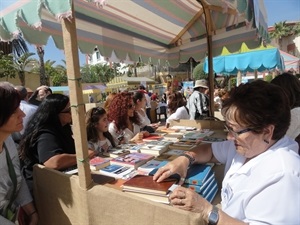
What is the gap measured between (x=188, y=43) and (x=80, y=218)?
423cm

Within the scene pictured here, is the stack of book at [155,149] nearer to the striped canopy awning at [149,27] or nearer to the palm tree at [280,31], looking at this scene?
the striped canopy awning at [149,27]

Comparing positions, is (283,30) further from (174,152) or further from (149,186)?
(149,186)

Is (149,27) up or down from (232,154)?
up

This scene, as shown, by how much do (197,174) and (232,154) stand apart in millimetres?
261

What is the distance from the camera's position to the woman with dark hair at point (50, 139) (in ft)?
5.93

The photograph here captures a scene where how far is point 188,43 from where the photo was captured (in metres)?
4.96

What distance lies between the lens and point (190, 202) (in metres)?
1.07

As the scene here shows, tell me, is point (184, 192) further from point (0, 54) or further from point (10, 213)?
point (0, 54)

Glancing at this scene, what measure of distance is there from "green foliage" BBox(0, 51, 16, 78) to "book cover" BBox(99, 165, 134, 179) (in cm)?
2034

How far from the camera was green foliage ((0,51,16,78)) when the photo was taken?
18562 mm

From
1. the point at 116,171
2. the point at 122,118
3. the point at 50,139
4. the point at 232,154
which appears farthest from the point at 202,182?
the point at 122,118

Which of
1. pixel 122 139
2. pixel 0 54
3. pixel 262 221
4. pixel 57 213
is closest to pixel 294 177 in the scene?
pixel 262 221

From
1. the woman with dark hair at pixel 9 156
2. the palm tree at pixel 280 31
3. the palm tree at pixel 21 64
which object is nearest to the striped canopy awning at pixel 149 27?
the woman with dark hair at pixel 9 156

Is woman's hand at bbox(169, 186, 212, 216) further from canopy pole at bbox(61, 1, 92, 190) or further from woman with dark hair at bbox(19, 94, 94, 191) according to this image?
woman with dark hair at bbox(19, 94, 94, 191)
